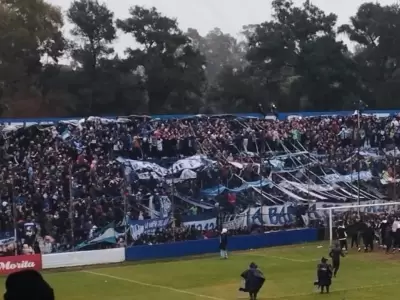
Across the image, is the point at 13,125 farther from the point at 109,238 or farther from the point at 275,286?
the point at 275,286

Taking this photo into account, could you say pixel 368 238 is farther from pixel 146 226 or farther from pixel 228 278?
pixel 146 226

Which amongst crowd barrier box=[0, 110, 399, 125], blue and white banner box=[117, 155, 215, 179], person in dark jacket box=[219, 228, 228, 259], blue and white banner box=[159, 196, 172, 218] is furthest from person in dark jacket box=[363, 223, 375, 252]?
crowd barrier box=[0, 110, 399, 125]

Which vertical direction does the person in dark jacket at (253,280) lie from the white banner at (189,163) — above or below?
below

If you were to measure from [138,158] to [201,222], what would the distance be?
6.22 m

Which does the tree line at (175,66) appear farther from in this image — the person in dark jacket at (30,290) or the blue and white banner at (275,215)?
the person in dark jacket at (30,290)

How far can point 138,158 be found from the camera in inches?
1919

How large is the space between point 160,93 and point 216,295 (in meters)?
36.4

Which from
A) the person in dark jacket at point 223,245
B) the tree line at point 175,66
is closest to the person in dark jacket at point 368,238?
the person in dark jacket at point 223,245

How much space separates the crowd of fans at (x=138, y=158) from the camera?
41.4 meters

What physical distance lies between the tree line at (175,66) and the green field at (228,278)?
24.3 meters

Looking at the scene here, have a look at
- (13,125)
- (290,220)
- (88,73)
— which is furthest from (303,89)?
(13,125)

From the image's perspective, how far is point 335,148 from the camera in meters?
54.2

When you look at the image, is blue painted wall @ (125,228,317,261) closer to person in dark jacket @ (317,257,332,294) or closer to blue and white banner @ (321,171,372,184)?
blue and white banner @ (321,171,372,184)

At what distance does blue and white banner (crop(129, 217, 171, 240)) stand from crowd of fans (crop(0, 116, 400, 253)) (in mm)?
402
